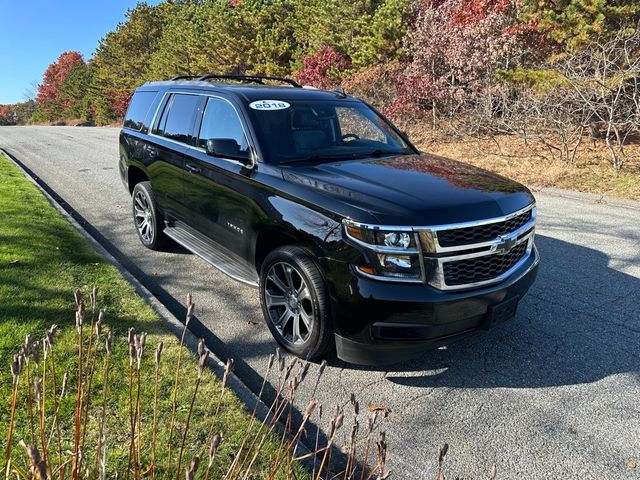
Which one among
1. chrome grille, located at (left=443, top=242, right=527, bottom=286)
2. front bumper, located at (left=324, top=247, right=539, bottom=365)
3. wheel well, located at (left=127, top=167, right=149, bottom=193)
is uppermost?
wheel well, located at (left=127, top=167, right=149, bottom=193)

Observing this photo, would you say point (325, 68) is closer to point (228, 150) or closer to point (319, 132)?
point (319, 132)

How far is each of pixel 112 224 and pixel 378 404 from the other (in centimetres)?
560

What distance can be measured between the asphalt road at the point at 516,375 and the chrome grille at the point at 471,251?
763mm

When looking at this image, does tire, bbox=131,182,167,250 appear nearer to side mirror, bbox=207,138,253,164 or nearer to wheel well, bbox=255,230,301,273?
side mirror, bbox=207,138,253,164

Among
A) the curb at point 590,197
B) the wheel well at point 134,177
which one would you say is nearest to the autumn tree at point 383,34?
the curb at point 590,197

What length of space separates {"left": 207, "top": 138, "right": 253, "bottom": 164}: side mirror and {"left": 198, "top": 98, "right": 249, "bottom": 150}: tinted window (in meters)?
0.09

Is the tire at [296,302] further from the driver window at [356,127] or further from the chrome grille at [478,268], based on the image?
the driver window at [356,127]

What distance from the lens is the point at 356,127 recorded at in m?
4.85

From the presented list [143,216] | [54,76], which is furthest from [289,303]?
[54,76]

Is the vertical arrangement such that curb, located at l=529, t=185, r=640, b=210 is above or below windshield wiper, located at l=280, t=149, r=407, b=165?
below

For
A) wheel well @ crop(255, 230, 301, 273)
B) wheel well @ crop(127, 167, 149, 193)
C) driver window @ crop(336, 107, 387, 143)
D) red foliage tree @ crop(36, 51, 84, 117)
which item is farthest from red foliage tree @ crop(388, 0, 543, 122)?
red foliage tree @ crop(36, 51, 84, 117)

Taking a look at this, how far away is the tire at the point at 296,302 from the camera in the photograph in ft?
10.6

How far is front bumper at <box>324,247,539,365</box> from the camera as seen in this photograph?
2955 mm

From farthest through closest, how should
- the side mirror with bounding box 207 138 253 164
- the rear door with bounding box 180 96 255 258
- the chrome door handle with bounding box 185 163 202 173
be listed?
1. the chrome door handle with bounding box 185 163 202 173
2. the rear door with bounding box 180 96 255 258
3. the side mirror with bounding box 207 138 253 164
